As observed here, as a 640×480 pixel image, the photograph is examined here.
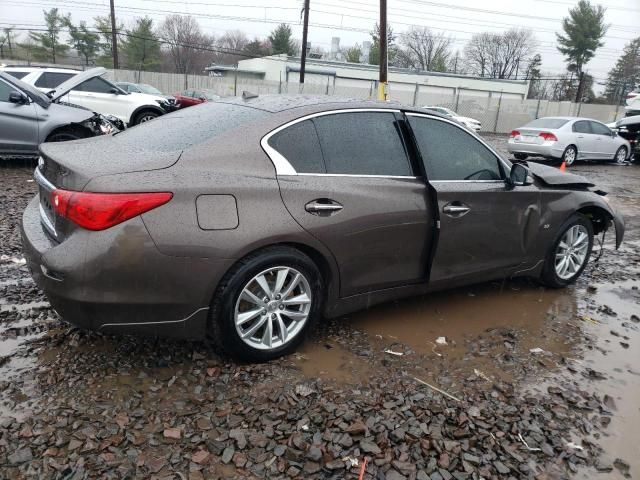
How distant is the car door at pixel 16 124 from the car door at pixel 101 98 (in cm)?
451

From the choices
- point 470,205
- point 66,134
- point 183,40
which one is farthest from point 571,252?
point 183,40

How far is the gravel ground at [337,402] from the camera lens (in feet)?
7.84

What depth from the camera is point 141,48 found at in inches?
2020

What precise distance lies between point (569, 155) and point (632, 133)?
13.2 ft

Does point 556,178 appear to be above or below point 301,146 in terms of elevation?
below

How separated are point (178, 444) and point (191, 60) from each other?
6310 cm

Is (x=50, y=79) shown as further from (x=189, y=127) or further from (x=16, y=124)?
(x=189, y=127)

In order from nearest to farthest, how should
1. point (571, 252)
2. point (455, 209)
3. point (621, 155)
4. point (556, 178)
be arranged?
point (455, 209)
point (556, 178)
point (571, 252)
point (621, 155)

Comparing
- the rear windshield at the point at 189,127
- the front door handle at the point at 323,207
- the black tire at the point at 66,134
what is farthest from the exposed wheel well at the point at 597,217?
the black tire at the point at 66,134

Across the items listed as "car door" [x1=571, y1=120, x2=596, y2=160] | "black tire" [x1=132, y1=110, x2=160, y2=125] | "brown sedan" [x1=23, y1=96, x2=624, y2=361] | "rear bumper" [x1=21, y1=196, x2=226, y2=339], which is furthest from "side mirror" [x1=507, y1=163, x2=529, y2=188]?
"car door" [x1=571, y1=120, x2=596, y2=160]

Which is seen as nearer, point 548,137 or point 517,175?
point 517,175

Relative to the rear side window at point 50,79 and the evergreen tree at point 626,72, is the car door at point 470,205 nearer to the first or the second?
the rear side window at point 50,79

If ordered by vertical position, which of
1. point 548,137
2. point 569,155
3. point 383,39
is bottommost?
point 569,155

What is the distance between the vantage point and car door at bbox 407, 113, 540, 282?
367cm
